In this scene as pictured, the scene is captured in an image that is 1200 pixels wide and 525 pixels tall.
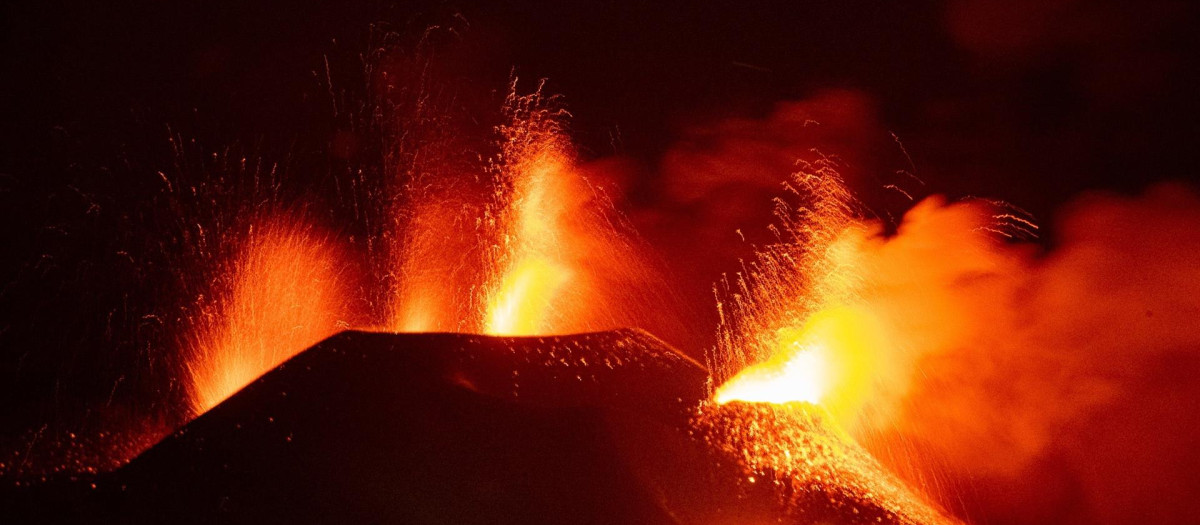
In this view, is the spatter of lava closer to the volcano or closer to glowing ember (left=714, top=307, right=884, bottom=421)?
the volcano

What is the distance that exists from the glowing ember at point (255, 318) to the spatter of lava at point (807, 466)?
745 cm

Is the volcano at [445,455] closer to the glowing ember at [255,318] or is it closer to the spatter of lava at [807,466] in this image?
the spatter of lava at [807,466]

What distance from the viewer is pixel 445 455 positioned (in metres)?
9.16

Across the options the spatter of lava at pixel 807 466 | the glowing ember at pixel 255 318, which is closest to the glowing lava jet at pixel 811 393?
the spatter of lava at pixel 807 466

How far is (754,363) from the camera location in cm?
1455

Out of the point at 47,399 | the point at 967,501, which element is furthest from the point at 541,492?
the point at 47,399

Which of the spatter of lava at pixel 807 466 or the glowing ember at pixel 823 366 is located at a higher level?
the glowing ember at pixel 823 366

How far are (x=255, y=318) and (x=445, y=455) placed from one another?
8186 millimetres

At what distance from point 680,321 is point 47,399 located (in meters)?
13.0

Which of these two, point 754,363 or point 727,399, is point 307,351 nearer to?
point 727,399

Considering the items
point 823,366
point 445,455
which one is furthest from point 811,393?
point 445,455

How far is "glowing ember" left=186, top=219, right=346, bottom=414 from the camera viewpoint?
15203 mm

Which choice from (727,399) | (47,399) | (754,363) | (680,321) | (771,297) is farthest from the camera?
(680,321)

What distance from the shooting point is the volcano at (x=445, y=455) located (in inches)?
340
